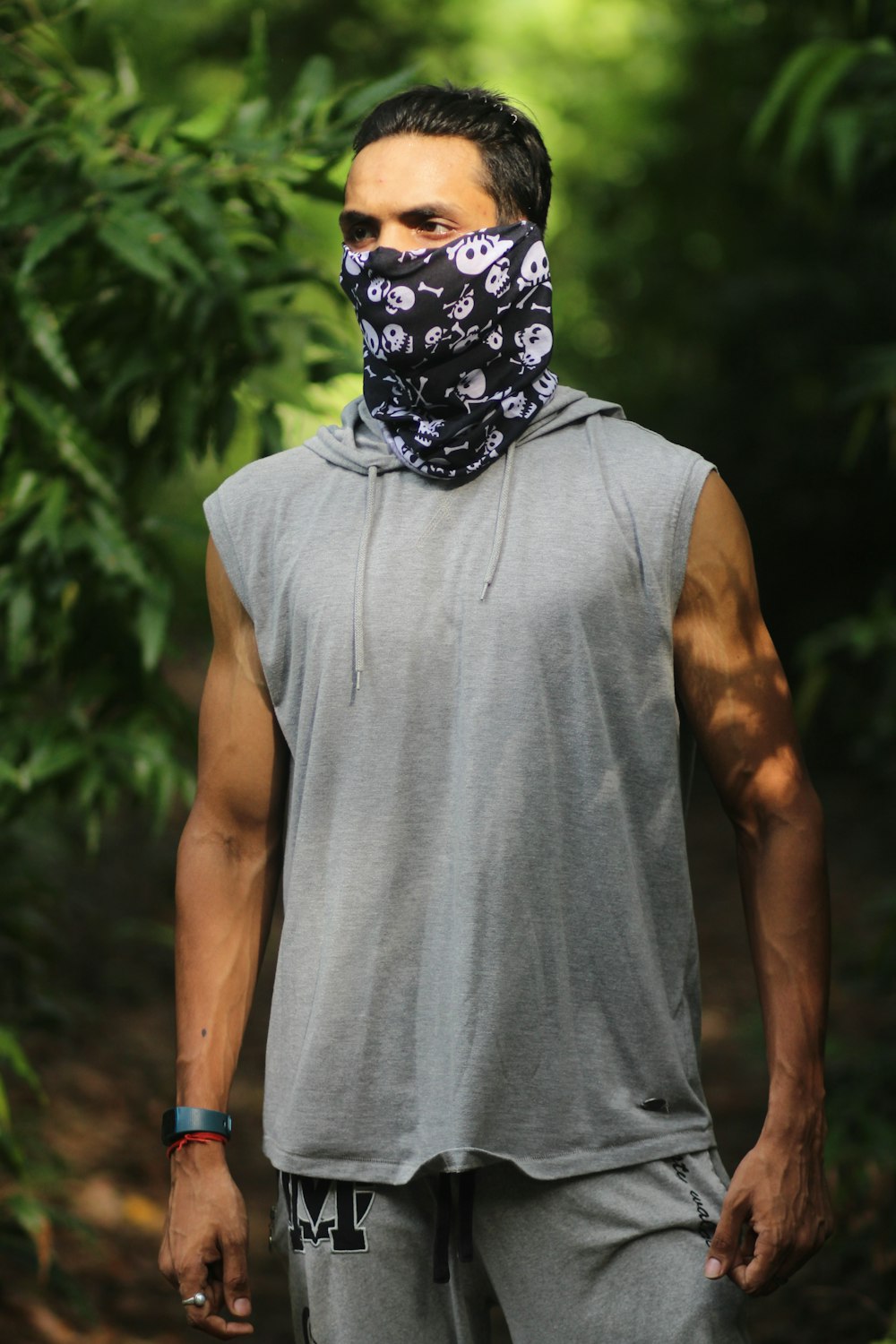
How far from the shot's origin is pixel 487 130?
6.84ft

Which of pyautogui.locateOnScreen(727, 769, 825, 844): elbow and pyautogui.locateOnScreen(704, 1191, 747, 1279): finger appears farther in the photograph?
pyautogui.locateOnScreen(727, 769, 825, 844): elbow

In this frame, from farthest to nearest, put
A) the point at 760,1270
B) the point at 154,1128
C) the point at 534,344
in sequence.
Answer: the point at 154,1128 → the point at 534,344 → the point at 760,1270

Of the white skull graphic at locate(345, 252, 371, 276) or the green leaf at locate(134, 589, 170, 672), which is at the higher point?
the white skull graphic at locate(345, 252, 371, 276)

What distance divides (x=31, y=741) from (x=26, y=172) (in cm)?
114

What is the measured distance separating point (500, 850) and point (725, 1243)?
57 centimetres

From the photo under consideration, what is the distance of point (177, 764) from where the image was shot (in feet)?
10.0

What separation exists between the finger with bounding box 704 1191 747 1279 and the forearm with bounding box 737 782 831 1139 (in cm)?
12

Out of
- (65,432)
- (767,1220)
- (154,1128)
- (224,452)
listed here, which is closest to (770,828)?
(767,1220)

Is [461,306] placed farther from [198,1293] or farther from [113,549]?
[198,1293]

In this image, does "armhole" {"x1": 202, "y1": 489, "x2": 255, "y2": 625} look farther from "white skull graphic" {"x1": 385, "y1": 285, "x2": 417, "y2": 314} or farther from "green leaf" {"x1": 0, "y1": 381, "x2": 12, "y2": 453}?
"green leaf" {"x1": 0, "y1": 381, "x2": 12, "y2": 453}

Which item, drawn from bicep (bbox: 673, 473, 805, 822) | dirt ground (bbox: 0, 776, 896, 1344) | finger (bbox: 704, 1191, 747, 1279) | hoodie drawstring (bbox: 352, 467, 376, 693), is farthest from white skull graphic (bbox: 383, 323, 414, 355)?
dirt ground (bbox: 0, 776, 896, 1344)

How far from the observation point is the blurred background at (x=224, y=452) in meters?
2.99

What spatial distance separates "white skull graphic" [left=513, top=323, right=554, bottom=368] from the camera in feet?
6.89

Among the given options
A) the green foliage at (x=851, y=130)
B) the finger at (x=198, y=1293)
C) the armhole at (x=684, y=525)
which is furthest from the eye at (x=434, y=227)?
the green foliage at (x=851, y=130)
